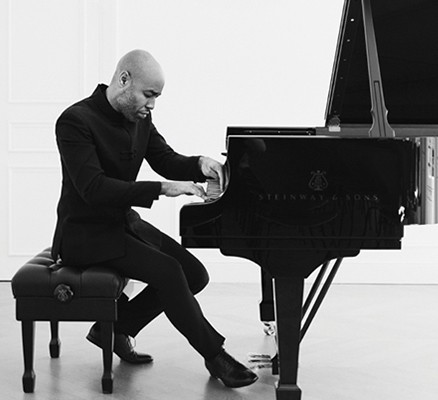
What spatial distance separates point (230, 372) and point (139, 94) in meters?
1.14

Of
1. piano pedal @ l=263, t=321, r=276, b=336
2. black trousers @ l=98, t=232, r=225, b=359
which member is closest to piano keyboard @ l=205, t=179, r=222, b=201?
black trousers @ l=98, t=232, r=225, b=359

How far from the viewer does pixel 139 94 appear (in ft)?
10.2

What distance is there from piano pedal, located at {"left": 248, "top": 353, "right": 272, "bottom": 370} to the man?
296 millimetres

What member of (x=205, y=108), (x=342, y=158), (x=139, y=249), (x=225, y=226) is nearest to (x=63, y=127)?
(x=139, y=249)

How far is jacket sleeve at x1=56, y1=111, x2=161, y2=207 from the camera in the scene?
9.81 ft

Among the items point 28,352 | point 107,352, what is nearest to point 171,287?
point 107,352

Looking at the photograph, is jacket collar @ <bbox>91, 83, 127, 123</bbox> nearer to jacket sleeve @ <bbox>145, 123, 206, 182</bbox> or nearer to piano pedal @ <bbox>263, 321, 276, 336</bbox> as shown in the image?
jacket sleeve @ <bbox>145, 123, 206, 182</bbox>

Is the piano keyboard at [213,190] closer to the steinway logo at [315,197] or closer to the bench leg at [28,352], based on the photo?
the steinway logo at [315,197]

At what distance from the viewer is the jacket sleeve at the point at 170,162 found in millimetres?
3439

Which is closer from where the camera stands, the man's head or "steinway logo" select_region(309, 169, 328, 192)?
"steinway logo" select_region(309, 169, 328, 192)

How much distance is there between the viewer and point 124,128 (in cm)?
324

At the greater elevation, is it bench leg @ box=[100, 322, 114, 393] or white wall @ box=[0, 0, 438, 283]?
white wall @ box=[0, 0, 438, 283]

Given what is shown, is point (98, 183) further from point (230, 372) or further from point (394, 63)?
point (394, 63)

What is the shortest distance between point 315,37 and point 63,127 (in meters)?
3.00
